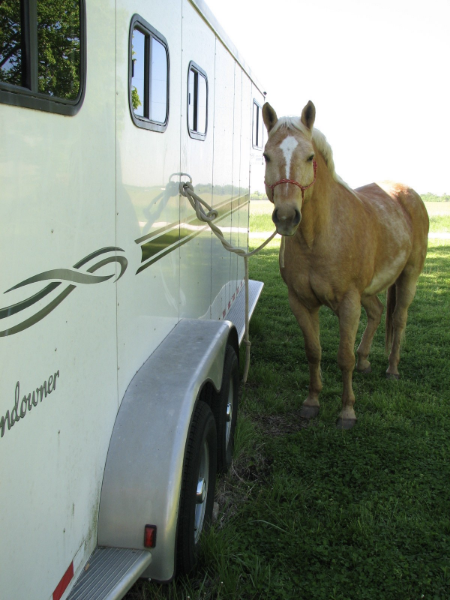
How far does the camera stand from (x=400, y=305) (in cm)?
549

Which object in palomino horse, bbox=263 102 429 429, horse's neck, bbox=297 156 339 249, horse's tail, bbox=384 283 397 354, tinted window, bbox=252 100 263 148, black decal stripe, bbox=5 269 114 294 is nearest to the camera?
black decal stripe, bbox=5 269 114 294

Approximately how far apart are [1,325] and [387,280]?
3967 millimetres

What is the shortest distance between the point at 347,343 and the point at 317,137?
1516 millimetres

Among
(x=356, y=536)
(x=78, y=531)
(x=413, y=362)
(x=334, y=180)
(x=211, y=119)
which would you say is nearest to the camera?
(x=78, y=531)

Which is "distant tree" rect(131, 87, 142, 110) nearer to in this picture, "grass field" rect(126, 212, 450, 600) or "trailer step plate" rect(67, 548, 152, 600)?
"trailer step plate" rect(67, 548, 152, 600)

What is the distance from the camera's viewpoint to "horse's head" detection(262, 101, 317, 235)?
3.28 m

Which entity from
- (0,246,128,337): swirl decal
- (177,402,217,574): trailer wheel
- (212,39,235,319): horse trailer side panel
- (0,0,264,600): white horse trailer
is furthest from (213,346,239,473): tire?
(0,246,128,337): swirl decal

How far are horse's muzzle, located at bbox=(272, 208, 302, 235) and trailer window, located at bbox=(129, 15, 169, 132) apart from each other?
85 centimetres

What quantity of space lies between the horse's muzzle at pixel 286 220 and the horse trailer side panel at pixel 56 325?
1355 mm

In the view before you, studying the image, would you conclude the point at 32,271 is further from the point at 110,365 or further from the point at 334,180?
the point at 334,180

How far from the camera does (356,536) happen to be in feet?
9.68

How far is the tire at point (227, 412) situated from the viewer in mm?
3281

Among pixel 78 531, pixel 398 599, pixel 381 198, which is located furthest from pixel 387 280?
pixel 78 531

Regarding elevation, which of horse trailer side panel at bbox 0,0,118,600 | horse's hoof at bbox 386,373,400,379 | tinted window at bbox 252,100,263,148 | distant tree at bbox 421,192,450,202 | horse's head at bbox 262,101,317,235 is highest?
distant tree at bbox 421,192,450,202
